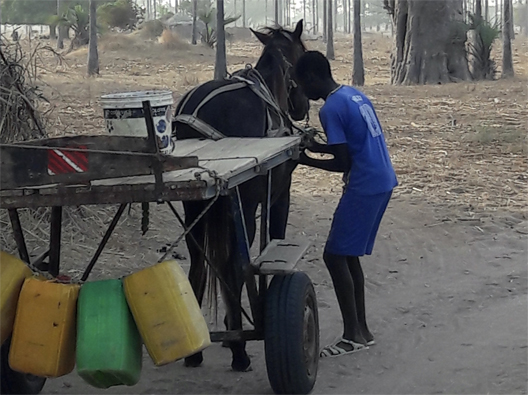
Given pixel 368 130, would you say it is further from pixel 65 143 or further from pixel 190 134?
pixel 65 143

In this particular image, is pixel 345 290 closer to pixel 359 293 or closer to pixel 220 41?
pixel 359 293

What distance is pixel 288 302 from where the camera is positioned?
4203mm

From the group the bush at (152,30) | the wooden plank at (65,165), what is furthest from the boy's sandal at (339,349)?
the bush at (152,30)

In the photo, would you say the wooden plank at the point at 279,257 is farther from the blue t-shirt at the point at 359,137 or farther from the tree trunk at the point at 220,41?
the tree trunk at the point at 220,41

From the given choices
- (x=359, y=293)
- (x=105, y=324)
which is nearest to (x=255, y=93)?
Result: (x=359, y=293)

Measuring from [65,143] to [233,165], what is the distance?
79 cm

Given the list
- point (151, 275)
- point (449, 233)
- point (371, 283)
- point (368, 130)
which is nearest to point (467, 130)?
point (449, 233)

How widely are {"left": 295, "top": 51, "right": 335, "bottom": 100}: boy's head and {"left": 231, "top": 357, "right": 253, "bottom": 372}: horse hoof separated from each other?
164 centimetres

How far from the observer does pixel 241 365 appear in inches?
186

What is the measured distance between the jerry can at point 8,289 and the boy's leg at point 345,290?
6.72 ft

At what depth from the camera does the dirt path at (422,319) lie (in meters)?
4.56

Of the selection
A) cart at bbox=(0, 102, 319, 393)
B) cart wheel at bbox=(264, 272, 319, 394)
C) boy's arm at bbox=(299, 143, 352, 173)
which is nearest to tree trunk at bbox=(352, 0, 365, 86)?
boy's arm at bbox=(299, 143, 352, 173)

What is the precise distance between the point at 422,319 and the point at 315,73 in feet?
6.45

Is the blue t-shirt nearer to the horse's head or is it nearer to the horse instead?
the horse
